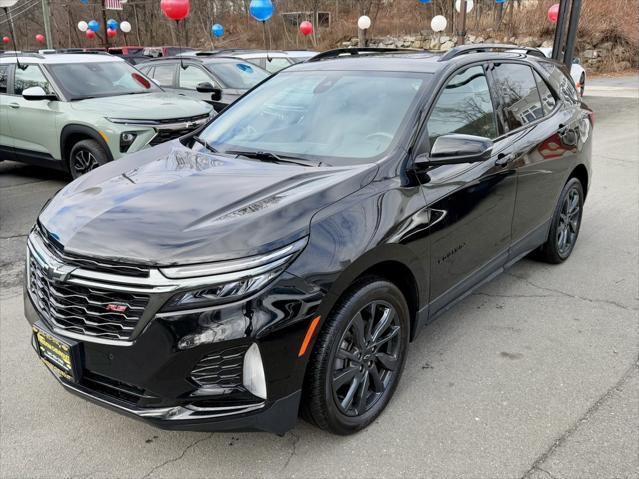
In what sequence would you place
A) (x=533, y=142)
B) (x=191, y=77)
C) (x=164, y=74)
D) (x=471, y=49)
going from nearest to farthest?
(x=471, y=49), (x=533, y=142), (x=191, y=77), (x=164, y=74)

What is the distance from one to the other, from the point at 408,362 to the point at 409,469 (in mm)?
919

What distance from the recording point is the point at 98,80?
785cm

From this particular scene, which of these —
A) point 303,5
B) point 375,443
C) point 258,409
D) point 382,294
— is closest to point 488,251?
point 382,294

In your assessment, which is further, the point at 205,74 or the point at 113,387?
the point at 205,74

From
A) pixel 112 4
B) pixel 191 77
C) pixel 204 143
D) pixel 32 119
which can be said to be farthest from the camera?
pixel 112 4

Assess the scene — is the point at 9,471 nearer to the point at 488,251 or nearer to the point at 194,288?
the point at 194,288

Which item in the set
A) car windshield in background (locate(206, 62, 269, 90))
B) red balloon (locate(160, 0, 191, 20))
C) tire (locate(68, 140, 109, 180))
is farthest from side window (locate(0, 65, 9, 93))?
red balloon (locate(160, 0, 191, 20))

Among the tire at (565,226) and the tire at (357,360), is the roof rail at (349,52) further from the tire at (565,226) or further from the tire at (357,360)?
the tire at (357,360)

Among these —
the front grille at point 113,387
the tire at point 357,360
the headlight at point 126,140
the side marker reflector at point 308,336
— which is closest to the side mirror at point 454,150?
the tire at point 357,360

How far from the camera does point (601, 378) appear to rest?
320 cm

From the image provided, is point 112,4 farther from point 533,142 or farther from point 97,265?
point 97,265

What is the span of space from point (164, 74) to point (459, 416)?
356 inches

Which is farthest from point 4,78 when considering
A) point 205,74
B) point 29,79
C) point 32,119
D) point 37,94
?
point 205,74

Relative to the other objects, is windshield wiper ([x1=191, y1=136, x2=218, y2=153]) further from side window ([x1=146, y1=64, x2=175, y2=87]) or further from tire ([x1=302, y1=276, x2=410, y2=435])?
side window ([x1=146, y1=64, x2=175, y2=87])
